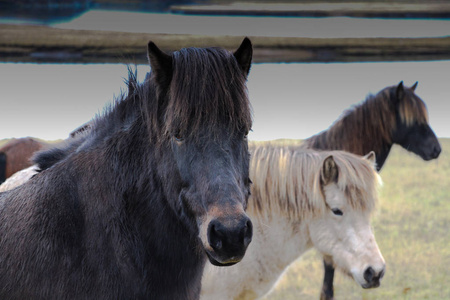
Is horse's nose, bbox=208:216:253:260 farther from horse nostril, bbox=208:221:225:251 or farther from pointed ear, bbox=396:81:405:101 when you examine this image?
pointed ear, bbox=396:81:405:101

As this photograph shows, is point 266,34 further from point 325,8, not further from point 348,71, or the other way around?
point 348,71

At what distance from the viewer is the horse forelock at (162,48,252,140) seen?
1485 mm

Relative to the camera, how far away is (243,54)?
1619 mm

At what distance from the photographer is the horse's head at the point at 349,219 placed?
9.95ft

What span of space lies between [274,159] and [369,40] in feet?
5.40

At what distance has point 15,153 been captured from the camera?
194 inches

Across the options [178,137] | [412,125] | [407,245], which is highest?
[178,137]

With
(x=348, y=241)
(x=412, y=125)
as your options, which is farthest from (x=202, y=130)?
(x=412, y=125)

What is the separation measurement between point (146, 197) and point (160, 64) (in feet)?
1.32

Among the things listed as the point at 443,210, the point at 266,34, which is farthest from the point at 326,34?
the point at 443,210

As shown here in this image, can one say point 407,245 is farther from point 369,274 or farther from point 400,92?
point 369,274

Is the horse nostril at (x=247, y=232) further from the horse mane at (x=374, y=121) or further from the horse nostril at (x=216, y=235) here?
the horse mane at (x=374, y=121)

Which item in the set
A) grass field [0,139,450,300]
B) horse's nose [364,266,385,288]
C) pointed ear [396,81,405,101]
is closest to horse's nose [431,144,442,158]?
pointed ear [396,81,405,101]

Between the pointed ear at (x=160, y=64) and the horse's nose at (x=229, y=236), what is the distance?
1.62 feet
